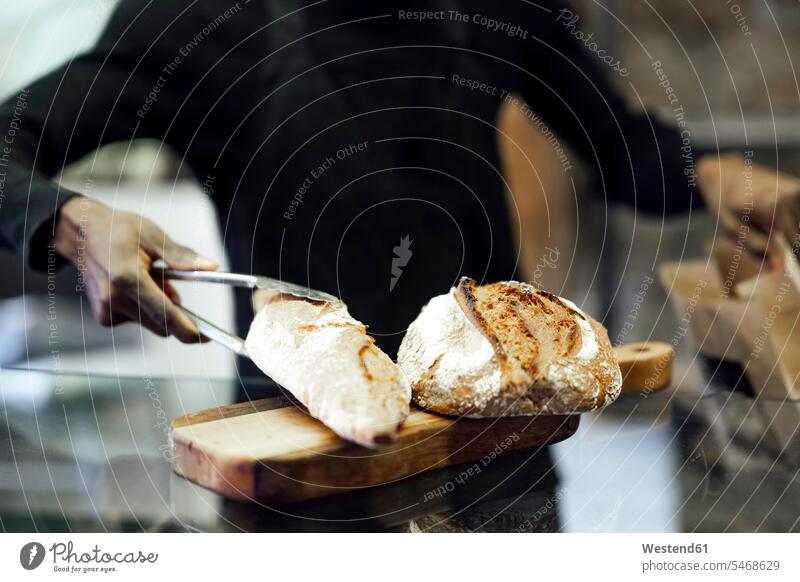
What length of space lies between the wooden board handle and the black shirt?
0.15 m

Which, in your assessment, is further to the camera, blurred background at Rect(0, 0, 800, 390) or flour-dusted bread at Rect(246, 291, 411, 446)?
blurred background at Rect(0, 0, 800, 390)

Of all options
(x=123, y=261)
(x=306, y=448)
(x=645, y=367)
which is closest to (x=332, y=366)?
(x=306, y=448)

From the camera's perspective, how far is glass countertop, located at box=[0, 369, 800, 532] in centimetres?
46

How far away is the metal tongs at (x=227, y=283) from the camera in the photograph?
554mm

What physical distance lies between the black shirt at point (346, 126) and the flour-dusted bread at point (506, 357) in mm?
121

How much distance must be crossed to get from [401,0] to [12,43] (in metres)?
0.32

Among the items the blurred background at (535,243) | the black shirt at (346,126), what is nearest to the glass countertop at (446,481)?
the blurred background at (535,243)

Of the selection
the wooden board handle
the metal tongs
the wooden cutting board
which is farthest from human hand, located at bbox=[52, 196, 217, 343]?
the wooden board handle

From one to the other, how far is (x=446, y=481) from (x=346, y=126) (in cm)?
33

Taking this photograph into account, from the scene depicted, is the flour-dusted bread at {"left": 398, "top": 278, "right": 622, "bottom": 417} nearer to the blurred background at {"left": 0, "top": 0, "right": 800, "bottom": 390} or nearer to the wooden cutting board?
the wooden cutting board

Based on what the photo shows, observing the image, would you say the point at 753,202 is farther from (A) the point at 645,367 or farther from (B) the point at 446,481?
(B) the point at 446,481
